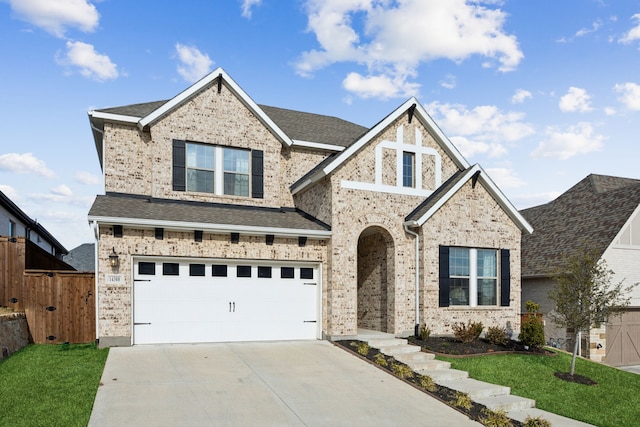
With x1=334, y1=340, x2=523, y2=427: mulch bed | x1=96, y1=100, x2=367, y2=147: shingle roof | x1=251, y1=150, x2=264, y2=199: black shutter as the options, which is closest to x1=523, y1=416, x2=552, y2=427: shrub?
x1=334, y1=340, x2=523, y2=427: mulch bed

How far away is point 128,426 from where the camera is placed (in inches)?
300

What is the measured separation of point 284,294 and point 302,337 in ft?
4.72

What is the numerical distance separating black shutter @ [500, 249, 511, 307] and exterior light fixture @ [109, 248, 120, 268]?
12.2m

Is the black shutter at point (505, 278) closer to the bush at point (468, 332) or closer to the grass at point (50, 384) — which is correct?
the bush at point (468, 332)

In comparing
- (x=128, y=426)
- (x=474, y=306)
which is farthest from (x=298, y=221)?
(x=128, y=426)

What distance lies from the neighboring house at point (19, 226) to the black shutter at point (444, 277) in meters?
14.8

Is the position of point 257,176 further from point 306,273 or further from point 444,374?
point 444,374

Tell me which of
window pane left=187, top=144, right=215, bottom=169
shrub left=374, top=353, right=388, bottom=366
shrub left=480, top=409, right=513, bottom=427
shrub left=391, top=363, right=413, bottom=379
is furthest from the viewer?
window pane left=187, top=144, right=215, bottom=169

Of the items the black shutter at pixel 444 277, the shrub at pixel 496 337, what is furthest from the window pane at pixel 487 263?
the shrub at pixel 496 337

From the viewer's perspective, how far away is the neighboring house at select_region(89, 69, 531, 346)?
1351 centimetres

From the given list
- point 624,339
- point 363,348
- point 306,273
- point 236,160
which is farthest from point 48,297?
point 624,339

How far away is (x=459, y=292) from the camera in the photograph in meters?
16.2

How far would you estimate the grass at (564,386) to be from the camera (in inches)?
421

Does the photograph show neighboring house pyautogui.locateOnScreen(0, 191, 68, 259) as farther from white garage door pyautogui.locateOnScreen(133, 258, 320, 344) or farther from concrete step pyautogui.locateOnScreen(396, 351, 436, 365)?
concrete step pyautogui.locateOnScreen(396, 351, 436, 365)
